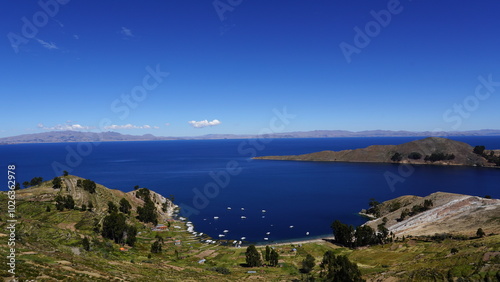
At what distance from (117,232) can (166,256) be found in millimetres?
18231

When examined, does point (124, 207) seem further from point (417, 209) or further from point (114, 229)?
point (417, 209)

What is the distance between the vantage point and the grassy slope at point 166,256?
3475cm

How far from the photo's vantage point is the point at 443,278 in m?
39.0

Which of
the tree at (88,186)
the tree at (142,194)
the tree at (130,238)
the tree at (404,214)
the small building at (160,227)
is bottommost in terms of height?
the small building at (160,227)

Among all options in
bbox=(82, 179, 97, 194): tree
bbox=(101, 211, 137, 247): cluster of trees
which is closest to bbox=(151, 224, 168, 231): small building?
bbox=(101, 211, 137, 247): cluster of trees

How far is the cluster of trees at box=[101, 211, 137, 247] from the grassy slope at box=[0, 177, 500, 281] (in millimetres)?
2508

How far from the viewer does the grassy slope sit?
34.8 meters

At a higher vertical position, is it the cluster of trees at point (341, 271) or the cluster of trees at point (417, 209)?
the cluster of trees at point (341, 271)

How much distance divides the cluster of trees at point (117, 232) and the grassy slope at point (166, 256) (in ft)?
8.23

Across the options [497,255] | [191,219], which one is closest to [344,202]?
[191,219]

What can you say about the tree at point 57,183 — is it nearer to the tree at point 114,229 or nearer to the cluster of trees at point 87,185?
the cluster of trees at point 87,185

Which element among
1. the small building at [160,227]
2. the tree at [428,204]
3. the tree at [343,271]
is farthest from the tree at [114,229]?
the tree at [428,204]

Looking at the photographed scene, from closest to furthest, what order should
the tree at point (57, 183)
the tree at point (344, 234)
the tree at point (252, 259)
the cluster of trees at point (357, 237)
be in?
the tree at point (252, 259) → the cluster of trees at point (357, 237) → the tree at point (344, 234) → the tree at point (57, 183)

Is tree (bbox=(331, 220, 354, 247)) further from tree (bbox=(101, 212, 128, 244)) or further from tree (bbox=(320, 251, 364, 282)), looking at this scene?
tree (bbox=(101, 212, 128, 244))
